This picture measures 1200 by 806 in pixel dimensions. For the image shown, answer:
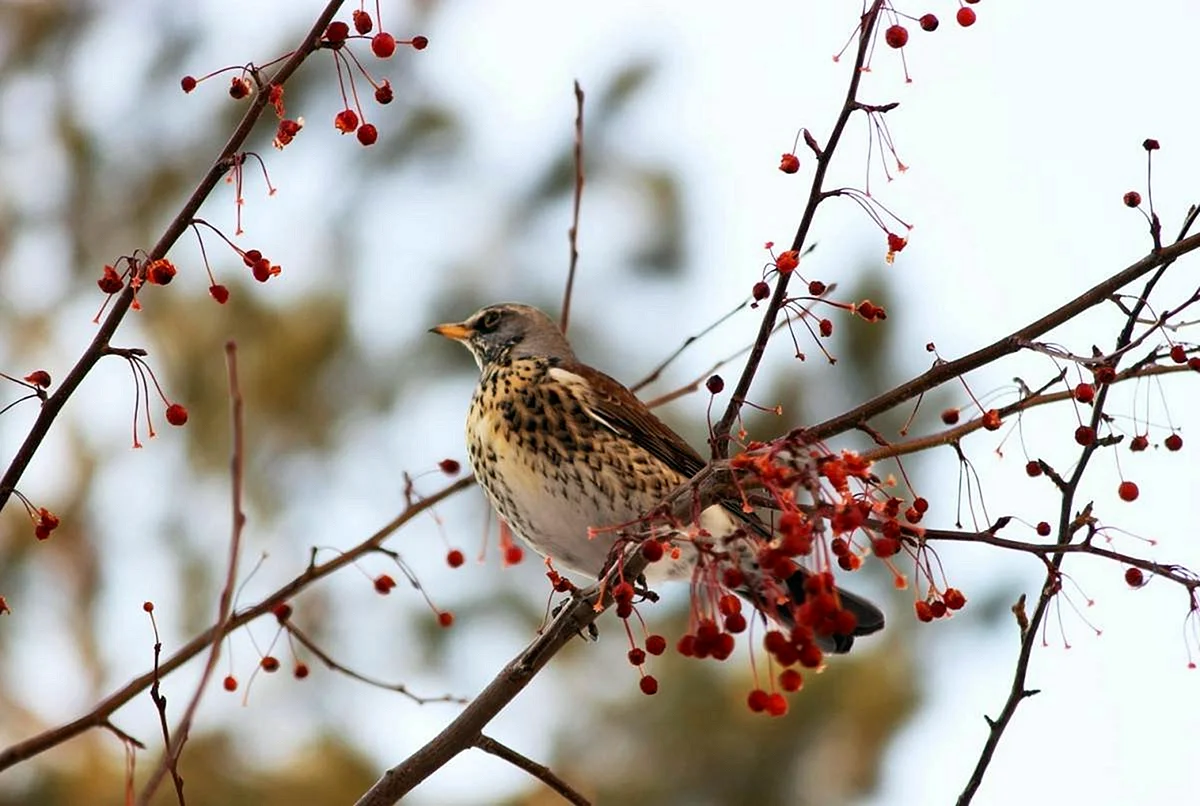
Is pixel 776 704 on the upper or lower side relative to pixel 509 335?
lower

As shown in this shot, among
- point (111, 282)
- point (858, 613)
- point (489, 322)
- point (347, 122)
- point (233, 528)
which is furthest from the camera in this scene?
point (489, 322)

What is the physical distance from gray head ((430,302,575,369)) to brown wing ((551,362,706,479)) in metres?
0.37

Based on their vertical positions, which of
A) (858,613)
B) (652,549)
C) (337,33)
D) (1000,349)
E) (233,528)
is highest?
(858,613)

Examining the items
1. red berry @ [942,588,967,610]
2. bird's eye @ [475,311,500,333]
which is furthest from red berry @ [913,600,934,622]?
bird's eye @ [475,311,500,333]

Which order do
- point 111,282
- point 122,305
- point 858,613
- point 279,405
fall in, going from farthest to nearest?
point 279,405 → point 858,613 → point 111,282 → point 122,305

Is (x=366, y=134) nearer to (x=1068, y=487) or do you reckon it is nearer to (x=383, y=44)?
(x=383, y=44)

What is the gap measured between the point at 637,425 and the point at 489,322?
86cm

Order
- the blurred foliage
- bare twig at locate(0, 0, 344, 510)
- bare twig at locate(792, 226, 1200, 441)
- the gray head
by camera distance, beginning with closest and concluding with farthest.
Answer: bare twig at locate(0, 0, 344, 510), bare twig at locate(792, 226, 1200, 441), the gray head, the blurred foliage

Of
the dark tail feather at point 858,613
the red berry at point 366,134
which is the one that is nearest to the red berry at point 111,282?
the red berry at point 366,134

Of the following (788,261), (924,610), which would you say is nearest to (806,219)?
(788,261)

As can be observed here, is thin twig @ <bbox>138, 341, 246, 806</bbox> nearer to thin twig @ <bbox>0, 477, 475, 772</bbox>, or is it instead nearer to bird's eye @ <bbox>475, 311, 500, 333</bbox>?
thin twig @ <bbox>0, 477, 475, 772</bbox>

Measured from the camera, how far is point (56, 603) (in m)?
5.91

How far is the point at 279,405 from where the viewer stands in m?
6.22

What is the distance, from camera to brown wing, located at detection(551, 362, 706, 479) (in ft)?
10.3
